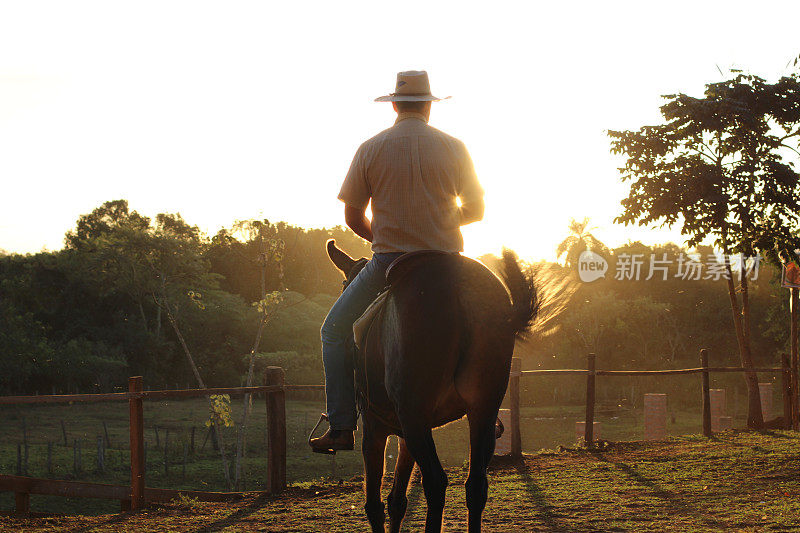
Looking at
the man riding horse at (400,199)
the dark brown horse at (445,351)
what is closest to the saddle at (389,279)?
the dark brown horse at (445,351)

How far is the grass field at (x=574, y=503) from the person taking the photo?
6660 mm

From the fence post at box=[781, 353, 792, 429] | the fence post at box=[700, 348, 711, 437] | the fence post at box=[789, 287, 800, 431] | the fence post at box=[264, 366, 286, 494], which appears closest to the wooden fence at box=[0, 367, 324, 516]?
the fence post at box=[264, 366, 286, 494]

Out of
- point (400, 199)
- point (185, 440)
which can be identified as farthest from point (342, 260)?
point (185, 440)

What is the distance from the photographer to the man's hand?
4191mm

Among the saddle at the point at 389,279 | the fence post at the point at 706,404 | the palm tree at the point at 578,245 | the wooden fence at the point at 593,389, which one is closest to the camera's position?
the saddle at the point at 389,279

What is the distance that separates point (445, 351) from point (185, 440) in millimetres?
30442

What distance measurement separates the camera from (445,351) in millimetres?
3605

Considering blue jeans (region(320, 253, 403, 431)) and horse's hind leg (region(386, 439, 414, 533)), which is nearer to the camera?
blue jeans (region(320, 253, 403, 431))

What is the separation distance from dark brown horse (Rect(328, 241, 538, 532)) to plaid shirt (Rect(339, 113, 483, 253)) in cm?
19

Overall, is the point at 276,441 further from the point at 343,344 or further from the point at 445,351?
the point at 445,351

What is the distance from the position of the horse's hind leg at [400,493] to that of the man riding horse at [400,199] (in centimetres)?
55

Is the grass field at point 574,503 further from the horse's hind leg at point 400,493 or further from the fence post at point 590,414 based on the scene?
the fence post at point 590,414

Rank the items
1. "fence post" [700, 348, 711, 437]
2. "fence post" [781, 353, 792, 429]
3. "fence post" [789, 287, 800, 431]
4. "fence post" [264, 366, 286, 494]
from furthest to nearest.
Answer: "fence post" [781, 353, 792, 429]
"fence post" [789, 287, 800, 431]
"fence post" [700, 348, 711, 437]
"fence post" [264, 366, 286, 494]

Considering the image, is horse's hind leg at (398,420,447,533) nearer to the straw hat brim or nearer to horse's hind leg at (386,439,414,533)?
horse's hind leg at (386,439,414,533)
